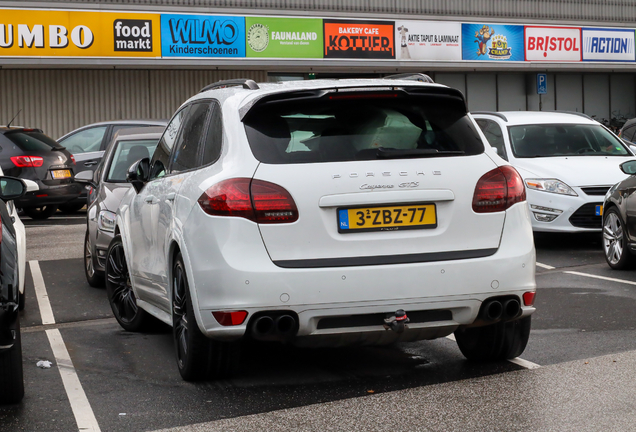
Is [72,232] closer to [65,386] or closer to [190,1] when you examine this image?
[65,386]

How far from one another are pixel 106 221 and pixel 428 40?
22.0m

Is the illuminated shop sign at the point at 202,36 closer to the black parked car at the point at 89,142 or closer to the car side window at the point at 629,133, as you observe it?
the black parked car at the point at 89,142

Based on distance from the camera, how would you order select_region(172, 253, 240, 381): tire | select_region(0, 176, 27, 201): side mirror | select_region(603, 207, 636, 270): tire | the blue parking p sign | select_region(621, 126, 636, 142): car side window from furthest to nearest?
the blue parking p sign < select_region(621, 126, 636, 142): car side window < select_region(603, 207, 636, 270): tire < select_region(0, 176, 27, 201): side mirror < select_region(172, 253, 240, 381): tire

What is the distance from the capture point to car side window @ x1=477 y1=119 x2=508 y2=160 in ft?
42.1

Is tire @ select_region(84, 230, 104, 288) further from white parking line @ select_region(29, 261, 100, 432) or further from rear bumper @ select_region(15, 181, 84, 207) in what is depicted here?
rear bumper @ select_region(15, 181, 84, 207)

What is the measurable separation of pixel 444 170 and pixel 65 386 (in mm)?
2514

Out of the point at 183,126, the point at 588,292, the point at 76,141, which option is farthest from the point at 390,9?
the point at 183,126

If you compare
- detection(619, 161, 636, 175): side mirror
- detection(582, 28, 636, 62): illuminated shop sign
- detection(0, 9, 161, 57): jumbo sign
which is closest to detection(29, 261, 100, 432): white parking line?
detection(619, 161, 636, 175): side mirror

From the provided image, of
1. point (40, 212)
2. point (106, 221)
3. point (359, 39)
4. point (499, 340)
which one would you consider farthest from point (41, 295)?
point (359, 39)

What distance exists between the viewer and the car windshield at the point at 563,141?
12.6 m

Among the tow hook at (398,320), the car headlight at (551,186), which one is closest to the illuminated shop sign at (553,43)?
the car headlight at (551,186)

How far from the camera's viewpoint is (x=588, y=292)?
27.7 feet

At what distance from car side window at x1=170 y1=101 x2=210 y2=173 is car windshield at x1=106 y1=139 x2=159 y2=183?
3596mm

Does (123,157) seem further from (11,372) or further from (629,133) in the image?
(629,133)
